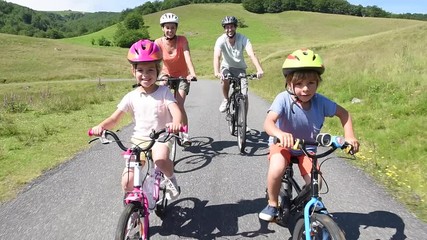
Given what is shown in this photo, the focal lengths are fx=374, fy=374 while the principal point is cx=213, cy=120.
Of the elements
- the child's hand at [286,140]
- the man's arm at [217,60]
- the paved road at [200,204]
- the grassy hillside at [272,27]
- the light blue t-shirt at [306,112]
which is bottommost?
the paved road at [200,204]

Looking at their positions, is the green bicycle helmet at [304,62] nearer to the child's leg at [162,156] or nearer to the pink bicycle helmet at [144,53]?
the pink bicycle helmet at [144,53]

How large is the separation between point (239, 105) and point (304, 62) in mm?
3746

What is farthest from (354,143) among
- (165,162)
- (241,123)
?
(241,123)

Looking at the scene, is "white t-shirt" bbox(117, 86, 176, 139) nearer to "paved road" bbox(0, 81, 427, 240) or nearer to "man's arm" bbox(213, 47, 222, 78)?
"paved road" bbox(0, 81, 427, 240)

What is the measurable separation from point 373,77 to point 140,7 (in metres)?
143

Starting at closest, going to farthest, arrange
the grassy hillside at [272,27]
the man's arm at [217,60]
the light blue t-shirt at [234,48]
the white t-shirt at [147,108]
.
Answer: the white t-shirt at [147,108], the man's arm at [217,60], the light blue t-shirt at [234,48], the grassy hillside at [272,27]

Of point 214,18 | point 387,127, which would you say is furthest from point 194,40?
point 387,127

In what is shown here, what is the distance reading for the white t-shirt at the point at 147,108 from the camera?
3.99 metres

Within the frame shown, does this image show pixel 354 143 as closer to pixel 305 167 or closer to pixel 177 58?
pixel 305 167

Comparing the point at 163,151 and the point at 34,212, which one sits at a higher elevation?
the point at 163,151

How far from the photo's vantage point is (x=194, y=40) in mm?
83000

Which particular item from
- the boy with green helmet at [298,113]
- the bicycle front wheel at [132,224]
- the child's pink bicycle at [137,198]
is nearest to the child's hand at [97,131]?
the child's pink bicycle at [137,198]

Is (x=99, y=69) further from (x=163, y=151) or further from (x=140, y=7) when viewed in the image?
(x=140, y=7)

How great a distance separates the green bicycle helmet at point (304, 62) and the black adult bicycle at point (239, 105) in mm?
3319
